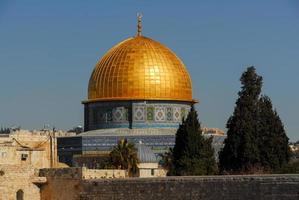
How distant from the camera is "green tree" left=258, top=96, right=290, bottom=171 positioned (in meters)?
31.5

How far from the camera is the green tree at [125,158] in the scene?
39.0m

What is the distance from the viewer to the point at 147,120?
161ft

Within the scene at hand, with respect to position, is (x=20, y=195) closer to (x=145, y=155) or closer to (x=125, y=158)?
(x=125, y=158)

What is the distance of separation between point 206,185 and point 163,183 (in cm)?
146

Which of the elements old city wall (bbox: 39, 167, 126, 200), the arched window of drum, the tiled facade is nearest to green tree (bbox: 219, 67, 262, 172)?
old city wall (bbox: 39, 167, 126, 200)

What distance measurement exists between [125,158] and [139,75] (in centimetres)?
1081

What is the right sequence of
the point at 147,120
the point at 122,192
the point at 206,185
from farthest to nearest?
the point at 147,120 → the point at 122,192 → the point at 206,185

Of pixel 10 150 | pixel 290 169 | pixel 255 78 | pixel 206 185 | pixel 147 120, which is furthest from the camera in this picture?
pixel 147 120

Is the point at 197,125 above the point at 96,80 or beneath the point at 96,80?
beneath

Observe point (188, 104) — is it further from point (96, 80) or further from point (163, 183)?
point (163, 183)

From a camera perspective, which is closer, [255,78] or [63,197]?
[63,197]

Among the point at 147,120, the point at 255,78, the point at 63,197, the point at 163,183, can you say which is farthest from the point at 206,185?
the point at 147,120

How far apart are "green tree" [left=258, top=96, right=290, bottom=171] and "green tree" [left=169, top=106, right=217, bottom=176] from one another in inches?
72.9

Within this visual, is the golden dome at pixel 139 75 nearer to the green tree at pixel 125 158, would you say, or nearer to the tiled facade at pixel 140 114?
the tiled facade at pixel 140 114
